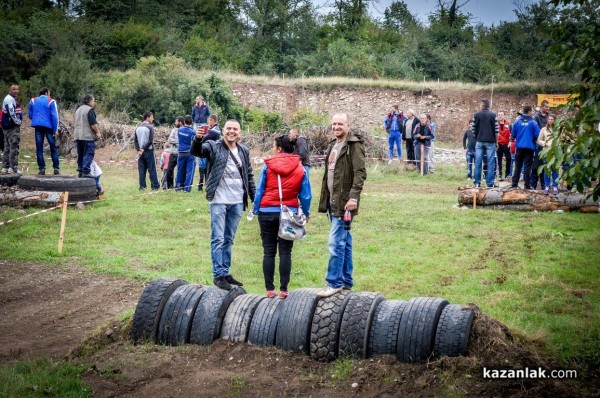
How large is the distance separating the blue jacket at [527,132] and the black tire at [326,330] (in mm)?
11526

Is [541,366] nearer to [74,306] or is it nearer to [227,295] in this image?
[227,295]

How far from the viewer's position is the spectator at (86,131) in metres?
17.7

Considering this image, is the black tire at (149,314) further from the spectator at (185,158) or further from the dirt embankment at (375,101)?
the dirt embankment at (375,101)

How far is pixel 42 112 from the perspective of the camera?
18203 mm

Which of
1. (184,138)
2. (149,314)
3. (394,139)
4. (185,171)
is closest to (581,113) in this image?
(149,314)

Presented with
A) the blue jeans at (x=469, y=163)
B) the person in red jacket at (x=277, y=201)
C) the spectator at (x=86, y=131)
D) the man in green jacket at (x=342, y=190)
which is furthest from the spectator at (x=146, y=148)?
the man in green jacket at (x=342, y=190)

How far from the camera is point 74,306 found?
1052 cm

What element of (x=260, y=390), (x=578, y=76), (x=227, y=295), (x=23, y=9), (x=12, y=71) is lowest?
(x=260, y=390)

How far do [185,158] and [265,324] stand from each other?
1231 centimetres

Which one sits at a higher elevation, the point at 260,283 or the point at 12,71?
the point at 12,71

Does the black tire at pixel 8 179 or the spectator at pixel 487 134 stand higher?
the spectator at pixel 487 134

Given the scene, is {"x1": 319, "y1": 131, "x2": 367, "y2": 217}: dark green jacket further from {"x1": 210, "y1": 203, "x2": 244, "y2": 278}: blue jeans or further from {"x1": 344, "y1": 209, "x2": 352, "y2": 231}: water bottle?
{"x1": 210, "y1": 203, "x2": 244, "y2": 278}: blue jeans

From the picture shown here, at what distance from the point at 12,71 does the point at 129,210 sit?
3327 cm

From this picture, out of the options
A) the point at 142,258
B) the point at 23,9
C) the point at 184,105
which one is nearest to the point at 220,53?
the point at 23,9
